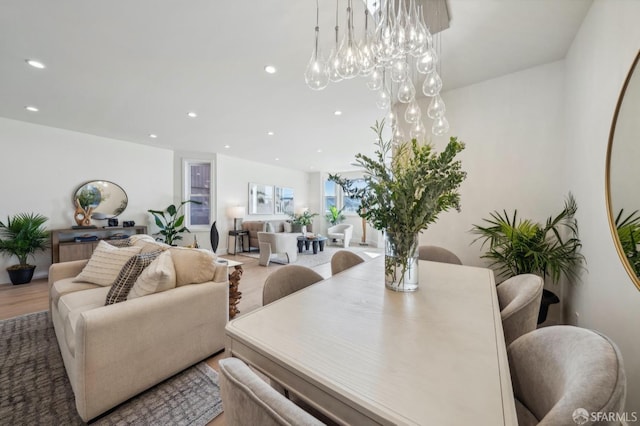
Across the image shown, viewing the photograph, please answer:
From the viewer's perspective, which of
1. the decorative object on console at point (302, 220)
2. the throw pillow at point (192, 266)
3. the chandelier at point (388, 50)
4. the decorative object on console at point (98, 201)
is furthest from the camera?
the decorative object on console at point (302, 220)

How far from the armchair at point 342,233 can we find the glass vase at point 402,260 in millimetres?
6190

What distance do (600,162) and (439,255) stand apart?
1241 millimetres

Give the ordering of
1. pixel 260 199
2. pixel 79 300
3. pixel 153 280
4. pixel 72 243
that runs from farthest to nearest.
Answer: pixel 260 199 → pixel 72 243 → pixel 79 300 → pixel 153 280

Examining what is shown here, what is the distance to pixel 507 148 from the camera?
2605 millimetres

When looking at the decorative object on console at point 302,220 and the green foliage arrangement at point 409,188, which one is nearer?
the green foliage arrangement at point 409,188

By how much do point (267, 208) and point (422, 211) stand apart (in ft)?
22.2

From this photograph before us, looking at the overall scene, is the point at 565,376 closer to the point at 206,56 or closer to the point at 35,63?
the point at 206,56

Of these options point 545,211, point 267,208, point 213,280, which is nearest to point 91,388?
point 213,280

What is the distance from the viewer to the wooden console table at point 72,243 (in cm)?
389

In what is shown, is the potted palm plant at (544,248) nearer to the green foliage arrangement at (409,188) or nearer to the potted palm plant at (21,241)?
the green foliage arrangement at (409,188)

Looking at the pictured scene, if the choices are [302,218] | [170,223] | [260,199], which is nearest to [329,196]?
[302,218]

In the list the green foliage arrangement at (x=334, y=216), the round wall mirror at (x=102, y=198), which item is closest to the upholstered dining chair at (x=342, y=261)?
the round wall mirror at (x=102, y=198)

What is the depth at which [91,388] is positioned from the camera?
51.3 inches

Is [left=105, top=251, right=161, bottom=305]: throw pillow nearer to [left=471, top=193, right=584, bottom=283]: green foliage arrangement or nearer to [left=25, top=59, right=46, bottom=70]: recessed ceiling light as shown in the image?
[left=25, top=59, right=46, bottom=70]: recessed ceiling light
